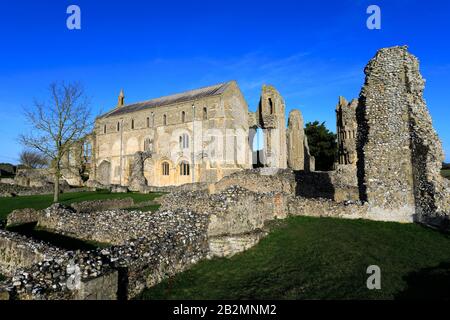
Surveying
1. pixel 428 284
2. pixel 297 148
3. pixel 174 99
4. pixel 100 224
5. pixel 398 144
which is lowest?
pixel 428 284

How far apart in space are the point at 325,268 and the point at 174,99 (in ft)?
142

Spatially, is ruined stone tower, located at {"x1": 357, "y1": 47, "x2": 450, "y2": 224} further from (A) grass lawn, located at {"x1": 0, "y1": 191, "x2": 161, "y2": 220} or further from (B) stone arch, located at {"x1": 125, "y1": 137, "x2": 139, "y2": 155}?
(B) stone arch, located at {"x1": 125, "y1": 137, "x2": 139, "y2": 155}

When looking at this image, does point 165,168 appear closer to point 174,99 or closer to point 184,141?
point 184,141

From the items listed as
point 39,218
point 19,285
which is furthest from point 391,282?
point 39,218

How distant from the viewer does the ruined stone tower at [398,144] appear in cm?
1295

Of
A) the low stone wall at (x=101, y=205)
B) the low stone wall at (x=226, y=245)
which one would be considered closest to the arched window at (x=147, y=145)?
the low stone wall at (x=101, y=205)

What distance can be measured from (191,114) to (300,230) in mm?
34243

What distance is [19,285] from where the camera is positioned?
5.98 metres

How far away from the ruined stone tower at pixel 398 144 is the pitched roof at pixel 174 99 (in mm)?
29277

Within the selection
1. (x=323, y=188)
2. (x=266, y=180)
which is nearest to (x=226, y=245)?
(x=266, y=180)

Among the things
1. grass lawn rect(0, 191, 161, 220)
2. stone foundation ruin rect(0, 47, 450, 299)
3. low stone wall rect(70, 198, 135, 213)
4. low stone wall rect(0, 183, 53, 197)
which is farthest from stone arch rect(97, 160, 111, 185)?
stone foundation ruin rect(0, 47, 450, 299)

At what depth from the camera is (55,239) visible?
13.4m

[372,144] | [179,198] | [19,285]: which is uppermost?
[372,144]
